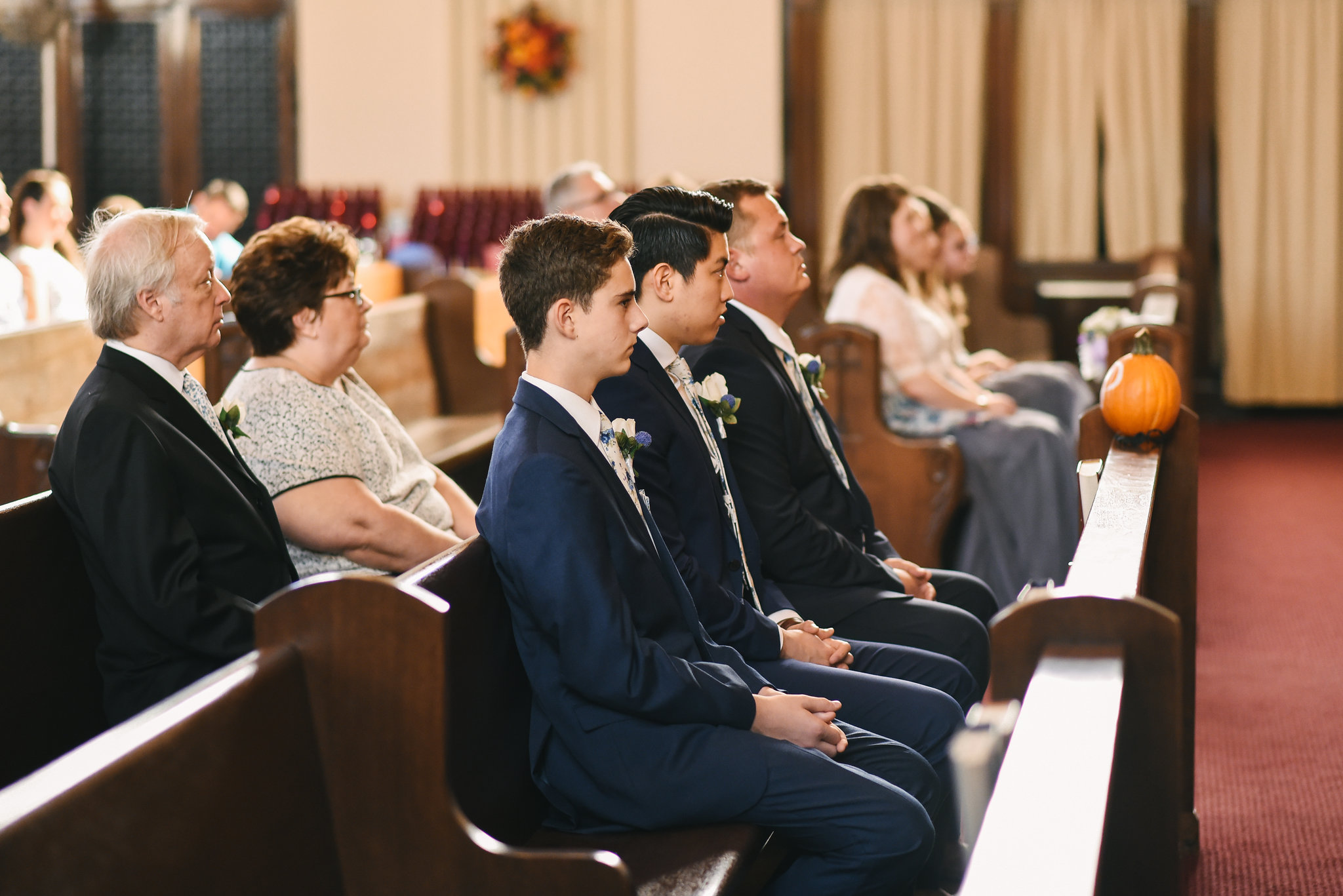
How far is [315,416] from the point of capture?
2557 millimetres

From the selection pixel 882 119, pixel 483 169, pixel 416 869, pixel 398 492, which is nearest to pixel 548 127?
pixel 483 169

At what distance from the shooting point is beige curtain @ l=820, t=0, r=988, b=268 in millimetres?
8711

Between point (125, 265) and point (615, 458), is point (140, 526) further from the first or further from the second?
point (615, 458)

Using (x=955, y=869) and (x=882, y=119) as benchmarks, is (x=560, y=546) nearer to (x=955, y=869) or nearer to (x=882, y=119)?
(x=955, y=869)

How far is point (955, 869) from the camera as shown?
7.89 feet

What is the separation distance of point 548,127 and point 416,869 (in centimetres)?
863

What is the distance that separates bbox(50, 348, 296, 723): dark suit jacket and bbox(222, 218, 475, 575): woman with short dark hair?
10.7 inches

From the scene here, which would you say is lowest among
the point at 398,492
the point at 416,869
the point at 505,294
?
the point at 416,869

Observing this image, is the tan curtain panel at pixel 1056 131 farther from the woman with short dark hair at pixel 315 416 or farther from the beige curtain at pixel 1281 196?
the woman with short dark hair at pixel 315 416

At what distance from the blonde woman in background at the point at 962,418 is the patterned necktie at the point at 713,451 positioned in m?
1.92

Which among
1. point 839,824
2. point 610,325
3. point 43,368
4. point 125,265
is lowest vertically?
point 839,824

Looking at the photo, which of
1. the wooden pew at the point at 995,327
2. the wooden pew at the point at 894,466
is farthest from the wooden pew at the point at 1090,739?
the wooden pew at the point at 995,327

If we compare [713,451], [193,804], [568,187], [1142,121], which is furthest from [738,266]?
[1142,121]

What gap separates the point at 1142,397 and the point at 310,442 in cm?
156
